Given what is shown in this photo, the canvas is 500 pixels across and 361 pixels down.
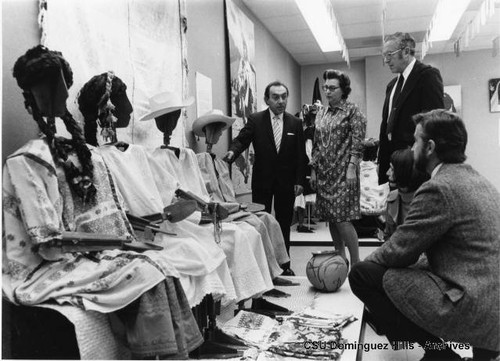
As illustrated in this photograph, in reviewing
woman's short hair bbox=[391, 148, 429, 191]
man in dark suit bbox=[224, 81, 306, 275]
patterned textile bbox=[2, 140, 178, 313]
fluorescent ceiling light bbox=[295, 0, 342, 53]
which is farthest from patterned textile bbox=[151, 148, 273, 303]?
fluorescent ceiling light bbox=[295, 0, 342, 53]

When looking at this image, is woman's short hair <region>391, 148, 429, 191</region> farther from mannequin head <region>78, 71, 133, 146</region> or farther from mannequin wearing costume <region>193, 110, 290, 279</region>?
mannequin head <region>78, 71, 133, 146</region>

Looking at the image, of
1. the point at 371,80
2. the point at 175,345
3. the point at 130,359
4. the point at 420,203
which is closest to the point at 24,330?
the point at 130,359

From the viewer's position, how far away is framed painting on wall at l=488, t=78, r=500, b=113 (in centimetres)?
873

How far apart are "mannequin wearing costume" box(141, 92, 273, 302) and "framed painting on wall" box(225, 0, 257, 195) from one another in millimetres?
2114

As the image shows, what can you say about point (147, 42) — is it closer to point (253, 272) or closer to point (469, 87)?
point (253, 272)

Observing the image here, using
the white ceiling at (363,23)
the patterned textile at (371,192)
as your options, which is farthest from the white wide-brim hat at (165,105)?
the patterned textile at (371,192)

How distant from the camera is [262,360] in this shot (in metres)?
2.15

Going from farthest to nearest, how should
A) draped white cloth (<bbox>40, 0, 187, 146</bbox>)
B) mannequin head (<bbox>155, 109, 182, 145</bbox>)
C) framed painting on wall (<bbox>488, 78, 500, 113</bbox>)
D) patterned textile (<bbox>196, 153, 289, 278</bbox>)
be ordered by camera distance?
framed painting on wall (<bbox>488, 78, 500, 113</bbox>), patterned textile (<bbox>196, 153, 289, 278</bbox>), mannequin head (<bbox>155, 109, 182, 145</bbox>), draped white cloth (<bbox>40, 0, 187, 146</bbox>)

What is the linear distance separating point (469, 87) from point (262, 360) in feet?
27.1

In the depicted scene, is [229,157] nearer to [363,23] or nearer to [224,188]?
[224,188]

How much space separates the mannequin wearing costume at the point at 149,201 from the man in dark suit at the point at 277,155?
163 centimetres

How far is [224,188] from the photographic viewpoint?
3738mm

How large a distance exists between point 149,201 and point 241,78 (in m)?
3.42

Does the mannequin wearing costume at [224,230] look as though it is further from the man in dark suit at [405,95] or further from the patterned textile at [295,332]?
the man in dark suit at [405,95]
